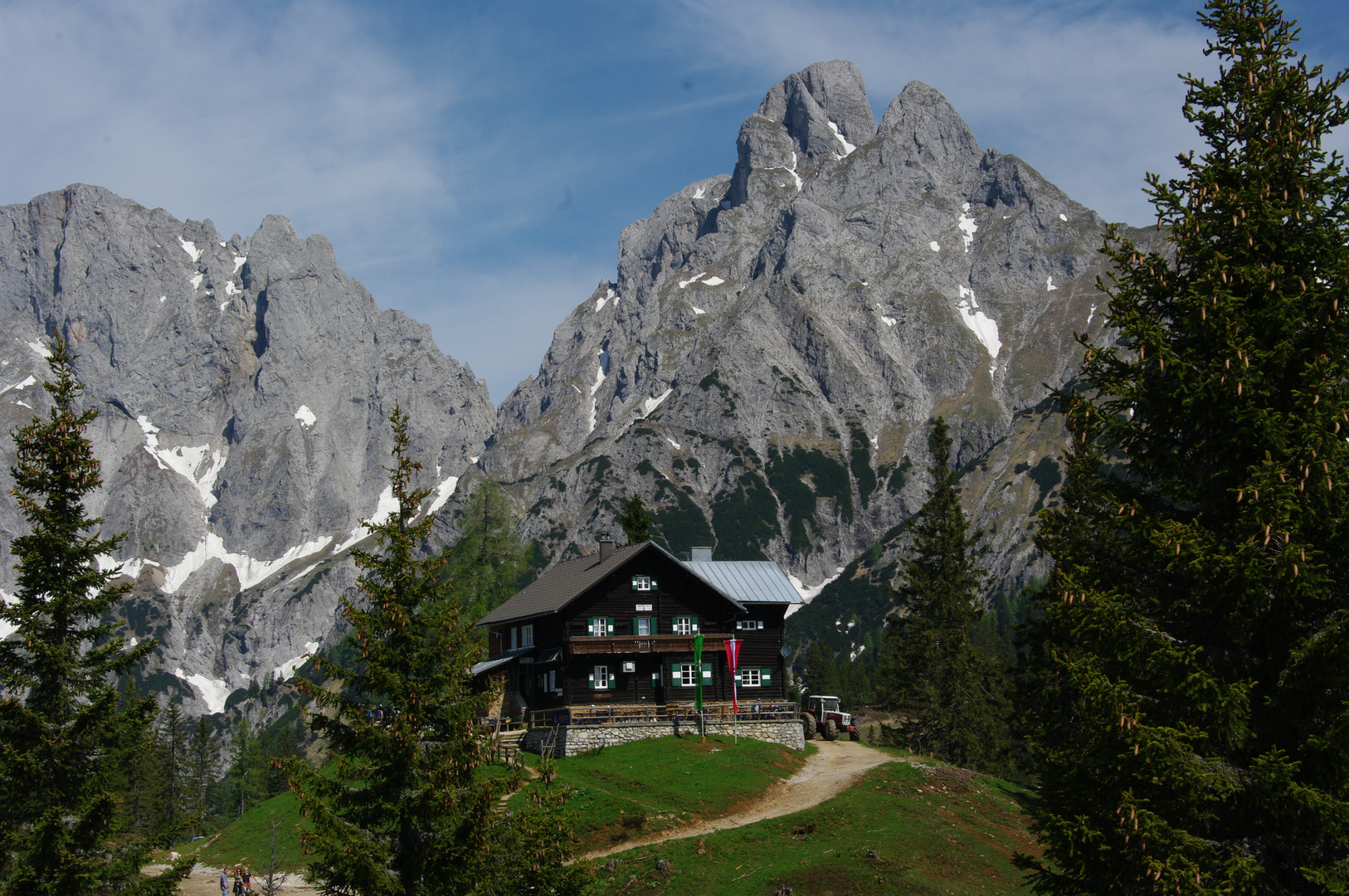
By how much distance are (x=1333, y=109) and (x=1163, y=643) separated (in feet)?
26.6

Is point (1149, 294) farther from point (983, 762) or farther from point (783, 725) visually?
point (983, 762)

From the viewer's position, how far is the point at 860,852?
3117 centimetres

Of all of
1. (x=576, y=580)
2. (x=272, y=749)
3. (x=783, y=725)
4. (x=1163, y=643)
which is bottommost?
(x=272, y=749)

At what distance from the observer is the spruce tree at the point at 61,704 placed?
20.5 metres

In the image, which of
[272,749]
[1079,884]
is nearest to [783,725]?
[1079,884]

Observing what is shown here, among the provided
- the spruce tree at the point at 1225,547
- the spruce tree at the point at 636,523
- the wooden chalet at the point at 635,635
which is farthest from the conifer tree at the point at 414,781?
the spruce tree at the point at 636,523

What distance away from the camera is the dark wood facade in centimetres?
5350

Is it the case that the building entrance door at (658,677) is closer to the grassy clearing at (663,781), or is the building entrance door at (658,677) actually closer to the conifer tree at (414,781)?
the grassy clearing at (663,781)

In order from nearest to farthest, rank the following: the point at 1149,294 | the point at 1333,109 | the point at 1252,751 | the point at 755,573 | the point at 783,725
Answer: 1. the point at 1252,751
2. the point at 1333,109
3. the point at 1149,294
4. the point at 783,725
5. the point at 755,573

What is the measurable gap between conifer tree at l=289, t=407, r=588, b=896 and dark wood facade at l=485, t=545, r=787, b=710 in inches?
1327

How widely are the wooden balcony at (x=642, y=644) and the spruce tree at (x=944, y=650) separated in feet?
43.1

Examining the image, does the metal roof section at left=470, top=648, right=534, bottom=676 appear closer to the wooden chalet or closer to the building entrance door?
the wooden chalet

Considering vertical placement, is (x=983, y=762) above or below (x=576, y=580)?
below

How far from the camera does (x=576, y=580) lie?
57125 mm
